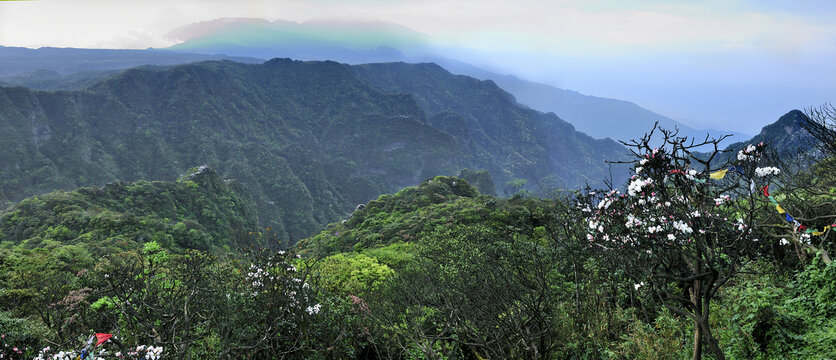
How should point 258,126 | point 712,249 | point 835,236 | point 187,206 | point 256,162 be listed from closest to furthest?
point 712,249 < point 835,236 < point 187,206 < point 256,162 < point 258,126

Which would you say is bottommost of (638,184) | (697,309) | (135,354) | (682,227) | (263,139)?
(263,139)

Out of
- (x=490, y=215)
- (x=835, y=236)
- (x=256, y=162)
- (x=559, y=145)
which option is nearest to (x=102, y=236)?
(x=490, y=215)

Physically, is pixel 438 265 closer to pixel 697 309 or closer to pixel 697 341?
pixel 697 341

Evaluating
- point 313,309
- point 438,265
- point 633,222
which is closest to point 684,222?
point 633,222

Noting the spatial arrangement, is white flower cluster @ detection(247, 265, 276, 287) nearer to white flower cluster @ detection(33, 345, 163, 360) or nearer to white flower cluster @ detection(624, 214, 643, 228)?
white flower cluster @ detection(33, 345, 163, 360)

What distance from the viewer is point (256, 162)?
88.8m

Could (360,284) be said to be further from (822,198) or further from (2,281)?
(2,281)

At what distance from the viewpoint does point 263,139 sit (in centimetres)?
11138

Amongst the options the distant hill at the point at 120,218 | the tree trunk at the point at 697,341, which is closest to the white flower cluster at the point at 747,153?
the tree trunk at the point at 697,341

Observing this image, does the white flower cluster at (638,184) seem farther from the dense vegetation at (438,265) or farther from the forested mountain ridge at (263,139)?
the forested mountain ridge at (263,139)

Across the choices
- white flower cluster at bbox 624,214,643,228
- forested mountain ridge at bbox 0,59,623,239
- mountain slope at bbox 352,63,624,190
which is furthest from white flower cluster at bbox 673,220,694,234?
mountain slope at bbox 352,63,624,190

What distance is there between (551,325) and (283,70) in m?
163

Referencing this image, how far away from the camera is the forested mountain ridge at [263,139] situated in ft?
234

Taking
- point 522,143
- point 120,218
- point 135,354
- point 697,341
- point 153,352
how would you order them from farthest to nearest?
point 522,143 → point 120,218 → point 135,354 → point 153,352 → point 697,341
